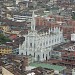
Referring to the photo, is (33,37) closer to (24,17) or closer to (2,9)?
(24,17)

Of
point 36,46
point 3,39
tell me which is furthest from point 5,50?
point 3,39

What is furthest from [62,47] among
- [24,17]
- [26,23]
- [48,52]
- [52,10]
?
[52,10]

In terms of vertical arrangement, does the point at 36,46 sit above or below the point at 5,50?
above

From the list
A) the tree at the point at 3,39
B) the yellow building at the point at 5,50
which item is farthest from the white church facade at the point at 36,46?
the tree at the point at 3,39

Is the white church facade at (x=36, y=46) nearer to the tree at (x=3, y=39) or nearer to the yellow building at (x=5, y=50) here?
the yellow building at (x=5, y=50)

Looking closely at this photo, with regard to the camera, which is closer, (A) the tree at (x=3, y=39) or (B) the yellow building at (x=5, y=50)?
(B) the yellow building at (x=5, y=50)

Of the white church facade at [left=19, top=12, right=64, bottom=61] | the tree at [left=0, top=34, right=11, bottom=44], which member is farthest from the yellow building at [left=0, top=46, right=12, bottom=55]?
the tree at [left=0, top=34, right=11, bottom=44]

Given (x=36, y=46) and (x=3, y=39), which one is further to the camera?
(x=3, y=39)

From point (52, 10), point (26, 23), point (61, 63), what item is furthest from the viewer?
point (52, 10)

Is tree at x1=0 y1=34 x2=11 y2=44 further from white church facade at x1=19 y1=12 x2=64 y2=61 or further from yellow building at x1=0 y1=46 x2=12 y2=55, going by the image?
white church facade at x1=19 y1=12 x2=64 y2=61

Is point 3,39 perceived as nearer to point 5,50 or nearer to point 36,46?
point 5,50

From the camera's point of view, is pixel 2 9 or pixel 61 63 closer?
pixel 61 63
